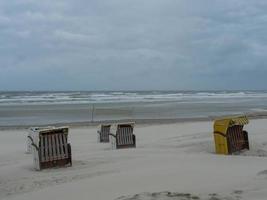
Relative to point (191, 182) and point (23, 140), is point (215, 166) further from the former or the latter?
point (23, 140)

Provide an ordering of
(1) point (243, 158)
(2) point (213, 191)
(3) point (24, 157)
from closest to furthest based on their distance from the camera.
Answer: (2) point (213, 191), (1) point (243, 158), (3) point (24, 157)

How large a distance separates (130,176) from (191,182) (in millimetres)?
1283

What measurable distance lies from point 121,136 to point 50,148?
13.9ft

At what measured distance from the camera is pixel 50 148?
10.4 meters

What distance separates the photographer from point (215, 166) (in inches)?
350

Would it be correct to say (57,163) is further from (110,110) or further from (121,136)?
(110,110)

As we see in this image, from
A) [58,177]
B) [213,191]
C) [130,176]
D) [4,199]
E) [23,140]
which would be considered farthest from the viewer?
[23,140]

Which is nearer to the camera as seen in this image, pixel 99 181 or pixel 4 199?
pixel 4 199

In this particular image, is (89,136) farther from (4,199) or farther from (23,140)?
(4,199)

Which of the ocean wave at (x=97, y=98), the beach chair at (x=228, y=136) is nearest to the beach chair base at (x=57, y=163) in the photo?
the beach chair at (x=228, y=136)

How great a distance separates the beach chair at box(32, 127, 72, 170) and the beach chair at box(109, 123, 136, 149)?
3746mm

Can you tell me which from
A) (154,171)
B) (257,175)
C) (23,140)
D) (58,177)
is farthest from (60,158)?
(23,140)

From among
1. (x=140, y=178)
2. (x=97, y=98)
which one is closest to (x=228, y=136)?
(x=140, y=178)

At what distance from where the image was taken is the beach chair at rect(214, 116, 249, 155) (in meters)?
12.0
